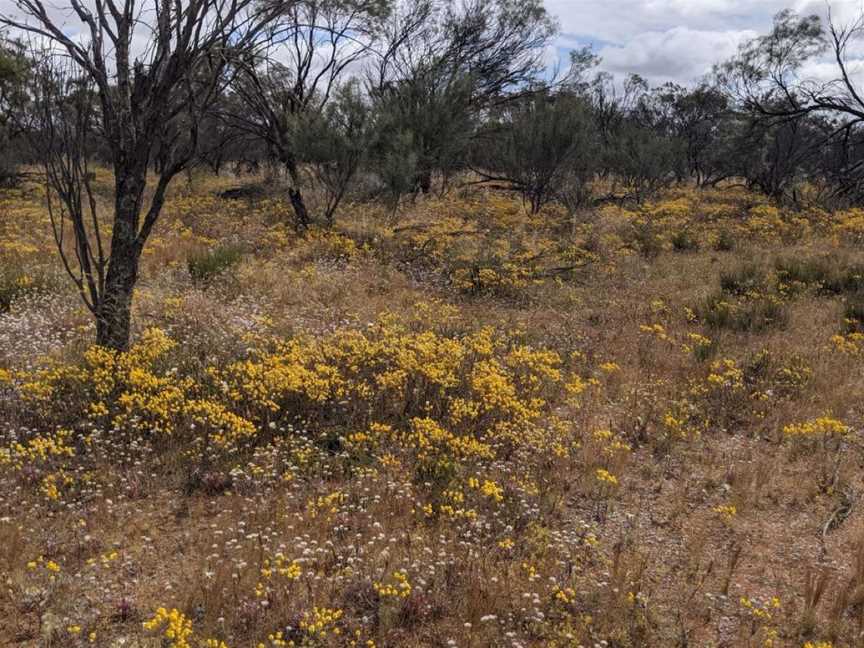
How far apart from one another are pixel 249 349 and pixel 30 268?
4798 mm

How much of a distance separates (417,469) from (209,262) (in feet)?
19.8

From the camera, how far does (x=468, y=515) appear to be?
3.89 meters

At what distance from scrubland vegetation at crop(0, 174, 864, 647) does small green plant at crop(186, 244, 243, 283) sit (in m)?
0.09

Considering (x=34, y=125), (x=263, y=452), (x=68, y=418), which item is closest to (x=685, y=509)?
(x=263, y=452)

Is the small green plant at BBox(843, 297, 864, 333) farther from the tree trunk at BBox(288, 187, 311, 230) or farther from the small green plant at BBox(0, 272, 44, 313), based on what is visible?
the small green plant at BBox(0, 272, 44, 313)

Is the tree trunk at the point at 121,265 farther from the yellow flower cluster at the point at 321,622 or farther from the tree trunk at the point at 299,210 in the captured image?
the tree trunk at the point at 299,210

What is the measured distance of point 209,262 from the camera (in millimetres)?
9148

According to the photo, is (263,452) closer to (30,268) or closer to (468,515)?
(468,515)

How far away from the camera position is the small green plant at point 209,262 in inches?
351

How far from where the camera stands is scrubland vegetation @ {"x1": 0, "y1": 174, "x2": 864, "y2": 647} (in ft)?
10.5

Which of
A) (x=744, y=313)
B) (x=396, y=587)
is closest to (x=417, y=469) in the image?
(x=396, y=587)

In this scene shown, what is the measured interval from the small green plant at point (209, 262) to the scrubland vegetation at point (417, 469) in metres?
0.09

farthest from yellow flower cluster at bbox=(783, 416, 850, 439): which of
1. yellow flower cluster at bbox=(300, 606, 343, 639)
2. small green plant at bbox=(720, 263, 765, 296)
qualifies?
small green plant at bbox=(720, 263, 765, 296)

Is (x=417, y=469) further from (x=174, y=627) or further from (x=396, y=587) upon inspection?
(x=174, y=627)
